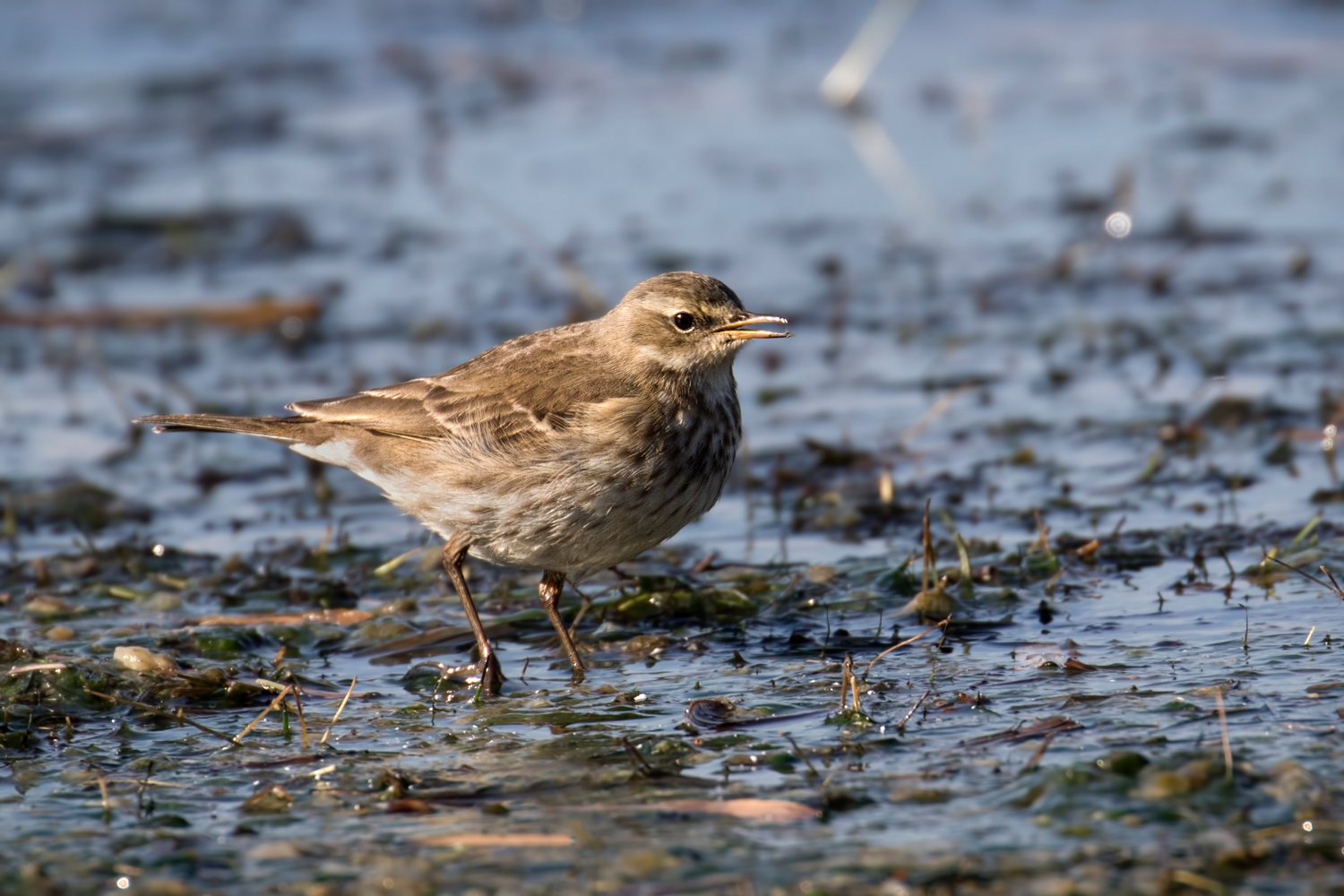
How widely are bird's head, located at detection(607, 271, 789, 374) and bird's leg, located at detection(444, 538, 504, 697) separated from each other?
1.12 meters

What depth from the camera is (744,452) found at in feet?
30.7

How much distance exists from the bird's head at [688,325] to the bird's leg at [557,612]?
98 centimetres

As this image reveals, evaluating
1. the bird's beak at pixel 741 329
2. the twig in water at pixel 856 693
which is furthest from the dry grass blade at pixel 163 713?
the bird's beak at pixel 741 329

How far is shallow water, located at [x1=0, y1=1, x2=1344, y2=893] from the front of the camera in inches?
197

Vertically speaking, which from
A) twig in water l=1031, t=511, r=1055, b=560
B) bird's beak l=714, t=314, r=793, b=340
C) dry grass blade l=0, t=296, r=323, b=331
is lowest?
twig in water l=1031, t=511, r=1055, b=560

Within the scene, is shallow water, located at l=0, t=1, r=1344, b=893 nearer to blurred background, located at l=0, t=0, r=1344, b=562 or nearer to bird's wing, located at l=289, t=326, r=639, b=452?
blurred background, located at l=0, t=0, r=1344, b=562

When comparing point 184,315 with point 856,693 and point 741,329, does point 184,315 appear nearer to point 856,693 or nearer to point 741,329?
point 741,329

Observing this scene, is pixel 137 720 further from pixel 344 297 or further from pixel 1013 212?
pixel 1013 212

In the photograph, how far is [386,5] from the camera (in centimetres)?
2094

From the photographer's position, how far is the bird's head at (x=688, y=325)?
7.18 m

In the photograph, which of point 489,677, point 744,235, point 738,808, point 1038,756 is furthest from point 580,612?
point 744,235

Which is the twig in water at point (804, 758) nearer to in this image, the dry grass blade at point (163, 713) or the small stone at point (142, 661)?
the dry grass blade at point (163, 713)

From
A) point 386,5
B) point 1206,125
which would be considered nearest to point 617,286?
point 1206,125

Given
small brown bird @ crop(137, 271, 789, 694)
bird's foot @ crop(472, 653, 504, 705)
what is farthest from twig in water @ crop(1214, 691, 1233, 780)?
bird's foot @ crop(472, 653, 504, 705)
